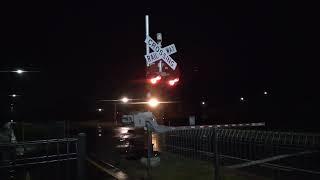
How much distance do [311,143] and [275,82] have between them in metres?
63.4

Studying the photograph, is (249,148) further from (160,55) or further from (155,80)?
(155,80)

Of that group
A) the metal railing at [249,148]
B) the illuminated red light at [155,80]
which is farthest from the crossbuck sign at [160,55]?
the metal railing at [249,148]

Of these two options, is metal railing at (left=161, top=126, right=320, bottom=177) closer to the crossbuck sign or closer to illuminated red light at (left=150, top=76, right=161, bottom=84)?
illuminated red light at (left=150, top=76, right=161, bottom=84)

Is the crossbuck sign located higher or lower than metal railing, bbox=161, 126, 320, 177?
higher

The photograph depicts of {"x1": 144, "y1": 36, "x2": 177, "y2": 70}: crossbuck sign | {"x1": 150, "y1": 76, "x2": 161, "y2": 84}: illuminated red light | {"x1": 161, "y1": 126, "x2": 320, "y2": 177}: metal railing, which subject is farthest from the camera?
{"x1": 150, "y1": 76, "x2": 161, "y2": 84}: illuminated red light

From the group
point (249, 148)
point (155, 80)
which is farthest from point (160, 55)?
point (249, 148)

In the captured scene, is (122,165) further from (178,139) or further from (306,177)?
(306,177)

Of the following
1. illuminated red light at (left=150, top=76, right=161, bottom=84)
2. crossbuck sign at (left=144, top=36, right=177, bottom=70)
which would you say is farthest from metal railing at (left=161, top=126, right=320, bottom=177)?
crossbuck sign at (left=144, top=36, right=177, bottom=70)

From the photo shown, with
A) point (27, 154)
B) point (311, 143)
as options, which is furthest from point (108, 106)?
point (311, 143)

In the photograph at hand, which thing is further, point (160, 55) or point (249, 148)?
point (160, 55)

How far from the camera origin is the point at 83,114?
99062mm

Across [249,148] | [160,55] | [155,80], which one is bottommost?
[249,148]

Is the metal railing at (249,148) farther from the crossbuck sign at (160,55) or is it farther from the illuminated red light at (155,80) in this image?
the crossbuck sign at (160,55)

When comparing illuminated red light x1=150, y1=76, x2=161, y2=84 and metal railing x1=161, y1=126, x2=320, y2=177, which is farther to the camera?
illuminated red light x1=150, y1=76, x2=161, y2=84
